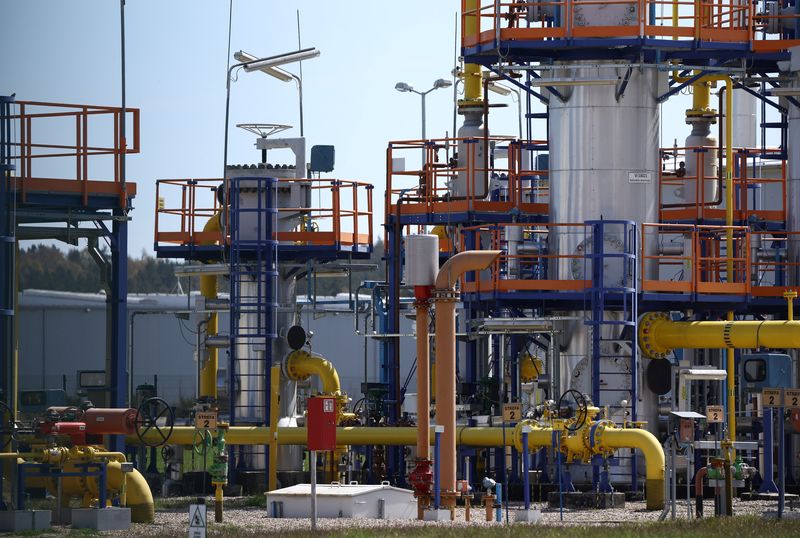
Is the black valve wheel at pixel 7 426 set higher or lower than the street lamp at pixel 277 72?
lower

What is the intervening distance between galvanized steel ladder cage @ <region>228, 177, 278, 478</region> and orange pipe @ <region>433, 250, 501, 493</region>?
9.79m

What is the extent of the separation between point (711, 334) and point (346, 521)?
8900mm

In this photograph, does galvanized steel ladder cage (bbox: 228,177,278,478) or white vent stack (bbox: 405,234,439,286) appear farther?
galvanized steel ladder cage (bbox: 228,177,278,478)

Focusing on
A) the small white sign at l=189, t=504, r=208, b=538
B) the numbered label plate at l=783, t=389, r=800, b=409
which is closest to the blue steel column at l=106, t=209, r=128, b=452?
the small white sign at l=189, t=504, r=208, b=538

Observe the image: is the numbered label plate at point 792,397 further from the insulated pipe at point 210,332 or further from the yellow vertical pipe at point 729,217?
the insulated pipe at point 210,332

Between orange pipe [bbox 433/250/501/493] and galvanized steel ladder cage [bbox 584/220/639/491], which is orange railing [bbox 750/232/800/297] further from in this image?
orange pipe [bbox 433/250/501/493]

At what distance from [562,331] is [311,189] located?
284 inches

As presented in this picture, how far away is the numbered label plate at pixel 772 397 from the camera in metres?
28.6

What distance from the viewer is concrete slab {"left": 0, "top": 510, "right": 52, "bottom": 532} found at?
26984 millimetres

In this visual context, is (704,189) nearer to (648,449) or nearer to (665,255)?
(665,255)

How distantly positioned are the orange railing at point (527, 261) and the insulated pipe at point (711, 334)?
58.8 inches

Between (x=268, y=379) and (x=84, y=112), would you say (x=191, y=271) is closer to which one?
(x=268, y=379)

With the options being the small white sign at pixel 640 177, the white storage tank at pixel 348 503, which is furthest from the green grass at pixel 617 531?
the small white sign at pixel 640 177

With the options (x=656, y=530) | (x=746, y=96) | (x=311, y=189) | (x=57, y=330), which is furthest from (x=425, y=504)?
(x=746, y=96)
